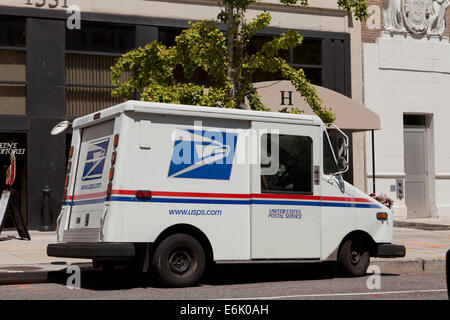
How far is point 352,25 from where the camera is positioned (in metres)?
22.4

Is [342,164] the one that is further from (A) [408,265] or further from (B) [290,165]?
(A) [408,265]

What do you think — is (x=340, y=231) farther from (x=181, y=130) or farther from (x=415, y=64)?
(x=415, y=64)

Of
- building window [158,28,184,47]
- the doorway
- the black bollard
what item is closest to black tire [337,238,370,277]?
the black bollard

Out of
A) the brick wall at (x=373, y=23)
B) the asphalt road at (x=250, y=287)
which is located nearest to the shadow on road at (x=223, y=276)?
the asphalt road at (x=250, y=287)

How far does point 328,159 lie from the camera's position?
11.2m

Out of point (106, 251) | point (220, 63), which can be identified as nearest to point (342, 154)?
point (106, 251)

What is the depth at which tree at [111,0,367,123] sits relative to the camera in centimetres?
1426

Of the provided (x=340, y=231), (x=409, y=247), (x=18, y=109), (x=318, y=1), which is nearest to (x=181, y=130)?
(x=340, y=231)

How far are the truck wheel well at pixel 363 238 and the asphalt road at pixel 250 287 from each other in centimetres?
48

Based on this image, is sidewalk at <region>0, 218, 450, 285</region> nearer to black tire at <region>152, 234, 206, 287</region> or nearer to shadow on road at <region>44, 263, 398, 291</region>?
shadow on road at <region>44, 263, 398, 291</region>

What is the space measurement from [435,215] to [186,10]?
34.2ft

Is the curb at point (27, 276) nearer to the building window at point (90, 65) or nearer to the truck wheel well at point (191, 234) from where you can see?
the truck wheel well at point (191, 234)

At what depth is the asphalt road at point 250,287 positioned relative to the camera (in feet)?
29.5

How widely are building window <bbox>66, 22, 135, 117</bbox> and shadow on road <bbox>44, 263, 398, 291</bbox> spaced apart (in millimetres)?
8268
